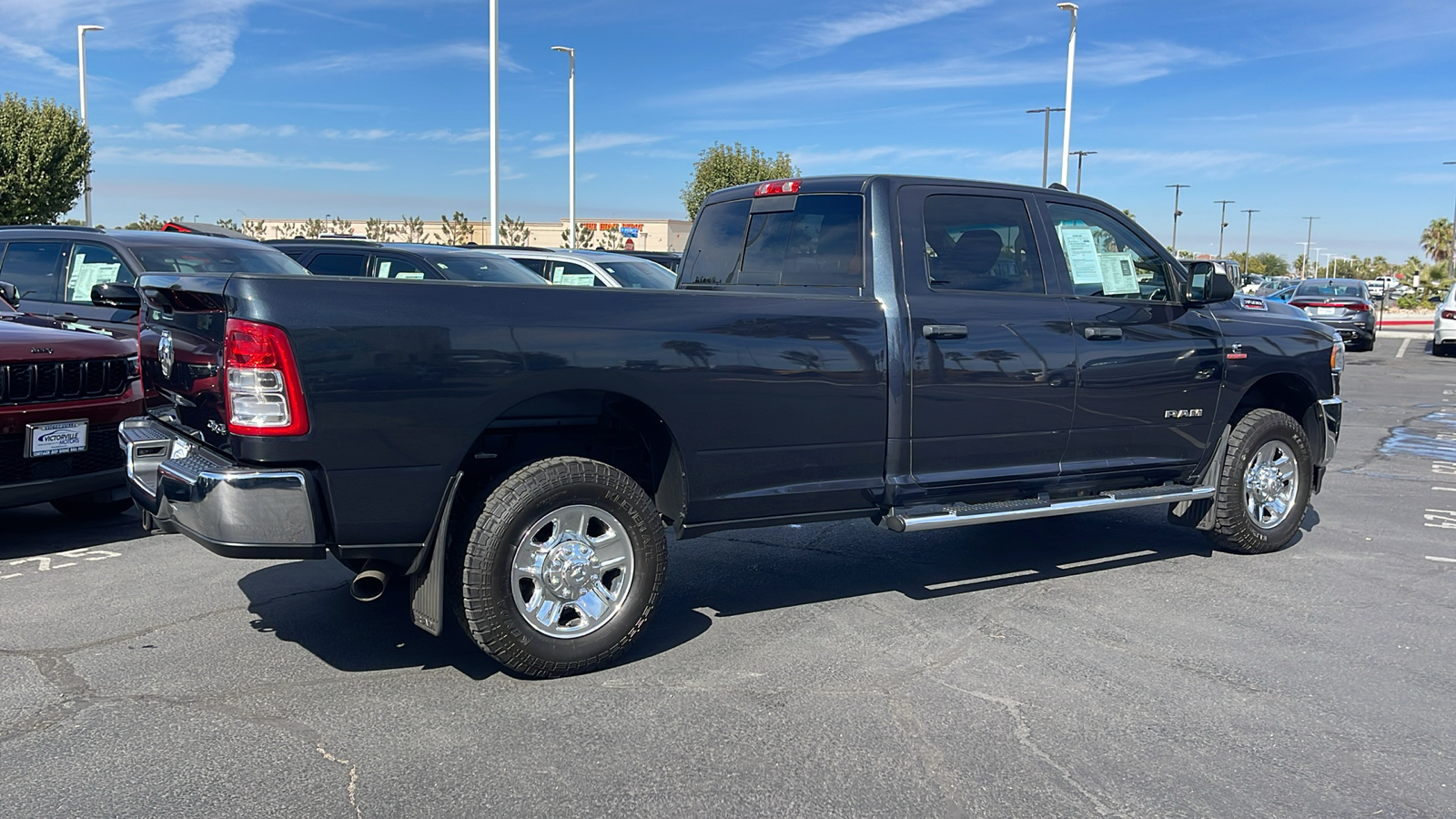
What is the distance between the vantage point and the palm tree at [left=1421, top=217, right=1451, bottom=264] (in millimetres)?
91438

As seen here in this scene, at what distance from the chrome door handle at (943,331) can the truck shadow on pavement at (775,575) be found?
1.35 metres

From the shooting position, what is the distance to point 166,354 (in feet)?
14.9

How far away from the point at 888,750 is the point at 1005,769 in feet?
1.25

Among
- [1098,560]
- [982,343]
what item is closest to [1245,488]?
[1098,560]

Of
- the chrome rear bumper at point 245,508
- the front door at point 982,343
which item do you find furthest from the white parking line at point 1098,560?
the chrome rear bumper at point 245,508

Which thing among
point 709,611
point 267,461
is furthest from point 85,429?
point 709,611

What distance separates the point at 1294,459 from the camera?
6711mm

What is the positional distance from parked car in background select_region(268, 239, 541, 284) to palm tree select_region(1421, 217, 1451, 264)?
321 feet

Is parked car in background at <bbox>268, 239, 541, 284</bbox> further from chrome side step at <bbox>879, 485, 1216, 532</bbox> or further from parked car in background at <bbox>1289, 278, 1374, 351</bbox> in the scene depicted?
parked car in background at <bbox>1289, 278, 1374, 351</bbox>

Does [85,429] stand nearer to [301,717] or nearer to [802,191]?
[301,717]

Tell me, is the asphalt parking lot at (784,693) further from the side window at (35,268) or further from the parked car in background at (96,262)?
the side window at (35,268)

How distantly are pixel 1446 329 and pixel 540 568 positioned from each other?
25474 mm

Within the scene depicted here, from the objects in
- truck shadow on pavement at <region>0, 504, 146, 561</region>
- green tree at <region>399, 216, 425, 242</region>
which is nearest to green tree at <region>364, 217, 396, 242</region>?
green tree at <region>399, 216, 425, 242</region>

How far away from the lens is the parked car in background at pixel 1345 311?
25906mm
